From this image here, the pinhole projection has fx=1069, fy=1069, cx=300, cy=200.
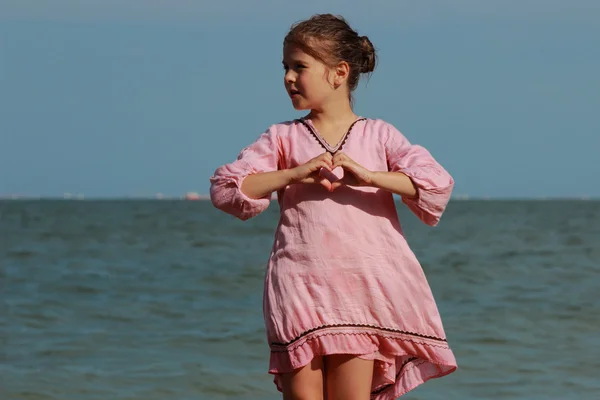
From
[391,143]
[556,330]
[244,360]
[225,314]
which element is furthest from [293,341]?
[225,314]

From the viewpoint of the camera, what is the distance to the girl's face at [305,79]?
10.3 ft

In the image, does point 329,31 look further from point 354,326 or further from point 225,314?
point 225,314

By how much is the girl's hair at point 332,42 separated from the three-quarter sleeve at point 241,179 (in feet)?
1.00

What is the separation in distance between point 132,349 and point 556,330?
346 cm

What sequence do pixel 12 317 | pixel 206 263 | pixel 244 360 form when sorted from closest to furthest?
pixel 244 360, pixel 12 317, pixel 206 263

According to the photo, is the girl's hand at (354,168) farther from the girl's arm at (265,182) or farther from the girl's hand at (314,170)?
the girl's arm at (265,182)

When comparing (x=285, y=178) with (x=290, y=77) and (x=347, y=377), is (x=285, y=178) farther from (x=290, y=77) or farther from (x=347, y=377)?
(x=347, y=377)

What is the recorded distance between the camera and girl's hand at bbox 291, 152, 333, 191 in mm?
2992

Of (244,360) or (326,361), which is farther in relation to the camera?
(244,360)

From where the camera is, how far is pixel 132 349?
25.8 feet

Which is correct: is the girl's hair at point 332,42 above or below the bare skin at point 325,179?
above

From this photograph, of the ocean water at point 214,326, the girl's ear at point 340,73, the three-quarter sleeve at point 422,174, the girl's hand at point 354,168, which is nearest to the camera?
the girl's hand at point 354,168

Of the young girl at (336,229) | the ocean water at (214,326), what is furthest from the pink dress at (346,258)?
the ocean water at (214,326)

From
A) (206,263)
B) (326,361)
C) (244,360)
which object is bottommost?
(206,263)
